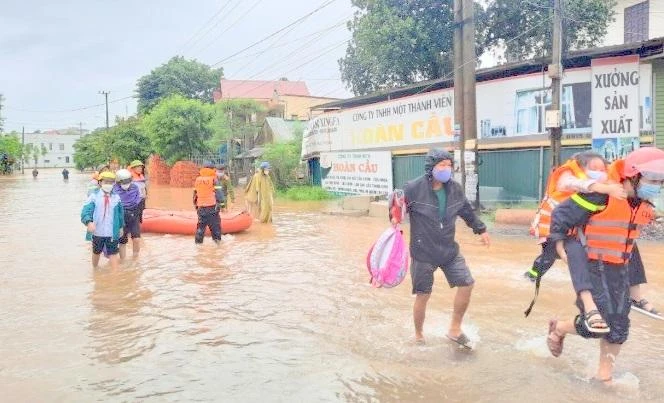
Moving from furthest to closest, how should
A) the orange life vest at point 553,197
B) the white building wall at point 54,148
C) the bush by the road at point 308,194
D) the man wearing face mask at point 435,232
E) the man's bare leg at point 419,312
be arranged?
the white building wall at point 54,148
the bush by the road at point 308,194
the man's bare leg at point 419,312
the man wearing face mask at point 435,232
the orange life vest at point 553,197

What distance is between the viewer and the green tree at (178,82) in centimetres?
5553

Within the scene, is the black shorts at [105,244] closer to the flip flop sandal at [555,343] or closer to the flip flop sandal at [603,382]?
the flip flop sandal at [555,343]

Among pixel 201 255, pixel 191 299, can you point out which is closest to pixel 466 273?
pixel 191 299

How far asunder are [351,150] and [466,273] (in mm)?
17994

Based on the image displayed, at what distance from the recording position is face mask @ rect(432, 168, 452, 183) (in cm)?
513

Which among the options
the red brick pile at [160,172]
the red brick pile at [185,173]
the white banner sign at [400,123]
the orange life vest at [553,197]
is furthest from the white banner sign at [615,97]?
the red brick pile at [160,172]

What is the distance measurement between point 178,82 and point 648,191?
182 feet

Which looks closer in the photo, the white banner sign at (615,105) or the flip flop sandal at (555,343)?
the flip flop sandal at (555,343)

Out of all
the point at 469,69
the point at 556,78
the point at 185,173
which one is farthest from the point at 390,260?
the point at 185,173

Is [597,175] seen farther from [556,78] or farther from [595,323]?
[556,78]

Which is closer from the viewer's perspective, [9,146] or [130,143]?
[130,143]

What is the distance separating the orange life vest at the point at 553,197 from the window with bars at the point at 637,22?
877 inches

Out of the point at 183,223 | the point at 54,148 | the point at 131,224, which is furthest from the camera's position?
the point at 54,148

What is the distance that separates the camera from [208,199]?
11188mm
